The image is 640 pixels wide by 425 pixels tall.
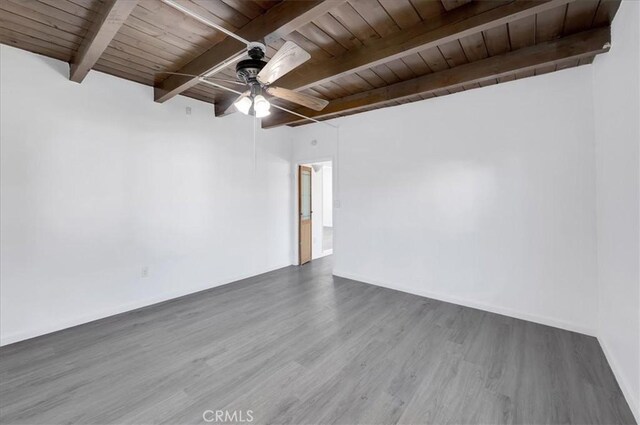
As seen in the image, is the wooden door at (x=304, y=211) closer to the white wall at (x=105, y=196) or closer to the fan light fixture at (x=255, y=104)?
the white wall at (x=105, y=196)

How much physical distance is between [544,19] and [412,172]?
6.90 feet

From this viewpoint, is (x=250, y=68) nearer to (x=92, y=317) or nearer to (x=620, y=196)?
(x=620, y=196)

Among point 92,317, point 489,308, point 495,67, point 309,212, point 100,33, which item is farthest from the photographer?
point 309,212

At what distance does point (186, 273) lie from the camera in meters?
4.02

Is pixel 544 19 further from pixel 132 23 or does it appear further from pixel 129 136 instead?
pixel 129 136

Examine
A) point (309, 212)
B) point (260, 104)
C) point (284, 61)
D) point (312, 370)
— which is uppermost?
A: point (284, 61)

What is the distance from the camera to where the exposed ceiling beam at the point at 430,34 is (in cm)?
190

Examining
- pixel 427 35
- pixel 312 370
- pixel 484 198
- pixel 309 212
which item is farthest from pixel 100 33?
pixel 309 212

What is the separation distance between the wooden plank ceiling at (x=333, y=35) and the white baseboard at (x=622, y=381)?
2585 millimetres

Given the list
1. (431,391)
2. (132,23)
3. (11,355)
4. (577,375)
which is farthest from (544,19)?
(11,355)

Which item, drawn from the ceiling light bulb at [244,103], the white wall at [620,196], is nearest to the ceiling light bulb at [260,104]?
the ceiling light bulb at [244,103]

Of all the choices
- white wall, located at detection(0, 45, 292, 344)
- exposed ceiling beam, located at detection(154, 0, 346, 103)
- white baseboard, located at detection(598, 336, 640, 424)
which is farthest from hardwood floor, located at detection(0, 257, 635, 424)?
exposed ceiling beam, located at detection(154, 0, 346, 103)

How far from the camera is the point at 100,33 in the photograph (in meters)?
2.12

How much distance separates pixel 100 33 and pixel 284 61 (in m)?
1.53
